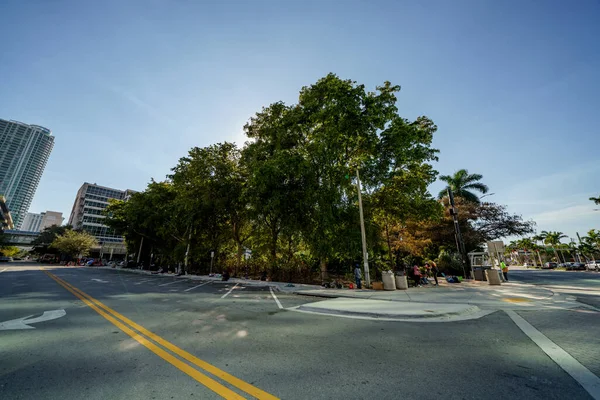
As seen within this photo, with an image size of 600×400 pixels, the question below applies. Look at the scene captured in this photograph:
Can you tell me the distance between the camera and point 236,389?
9.17 feet

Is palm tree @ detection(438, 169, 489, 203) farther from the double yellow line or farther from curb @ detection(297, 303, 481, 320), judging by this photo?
the double yellow line

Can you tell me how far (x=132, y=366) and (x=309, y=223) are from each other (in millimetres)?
17120

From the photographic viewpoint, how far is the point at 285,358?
379 centimetres

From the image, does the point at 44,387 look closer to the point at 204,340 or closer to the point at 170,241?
the point at 204,340

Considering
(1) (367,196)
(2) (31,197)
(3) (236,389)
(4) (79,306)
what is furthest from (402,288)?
(2) (31,197)

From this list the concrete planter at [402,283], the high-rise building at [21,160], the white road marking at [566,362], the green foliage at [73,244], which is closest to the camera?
the white road marking at [566,362]

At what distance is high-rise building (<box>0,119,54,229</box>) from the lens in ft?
468

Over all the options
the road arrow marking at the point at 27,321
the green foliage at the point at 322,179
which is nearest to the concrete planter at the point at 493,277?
the green foliage at the point at 322,179

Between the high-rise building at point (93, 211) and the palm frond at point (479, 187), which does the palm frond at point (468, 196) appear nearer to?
the palm frond at point (479, 187)

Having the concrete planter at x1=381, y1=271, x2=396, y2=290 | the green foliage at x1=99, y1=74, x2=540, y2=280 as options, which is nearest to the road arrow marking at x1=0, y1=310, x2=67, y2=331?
the green foliage at x1=99, y1=74, x2=540, y2=280

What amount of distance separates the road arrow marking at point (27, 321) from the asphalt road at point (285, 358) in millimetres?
225

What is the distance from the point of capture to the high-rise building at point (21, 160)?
5620 inches

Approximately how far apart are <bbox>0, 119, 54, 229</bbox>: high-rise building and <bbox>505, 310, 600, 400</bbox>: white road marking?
698 ft

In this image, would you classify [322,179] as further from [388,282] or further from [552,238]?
[552,238]
